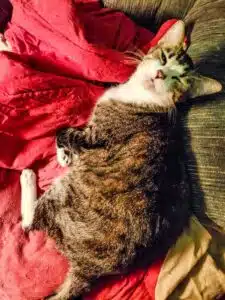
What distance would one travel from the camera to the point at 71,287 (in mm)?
1132

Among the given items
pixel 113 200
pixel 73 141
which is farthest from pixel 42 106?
pixel 113 200

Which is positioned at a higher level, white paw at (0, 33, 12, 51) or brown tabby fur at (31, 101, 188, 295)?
white paw at (0, 33, 12, 51)

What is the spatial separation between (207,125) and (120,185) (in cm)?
33

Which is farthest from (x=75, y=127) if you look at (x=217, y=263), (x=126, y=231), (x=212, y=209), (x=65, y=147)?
(x=217, y=263)

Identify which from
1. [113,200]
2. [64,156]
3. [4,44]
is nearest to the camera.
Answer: [113,200]

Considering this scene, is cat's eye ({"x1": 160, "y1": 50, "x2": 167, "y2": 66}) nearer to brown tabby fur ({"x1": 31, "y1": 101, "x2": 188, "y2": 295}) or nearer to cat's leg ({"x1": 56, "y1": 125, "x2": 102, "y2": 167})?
brown tabby fur ({"x1": 31, "y1": 101, "x2": 188, "y2": 295})

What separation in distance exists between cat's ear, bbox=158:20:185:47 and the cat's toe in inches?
26.1

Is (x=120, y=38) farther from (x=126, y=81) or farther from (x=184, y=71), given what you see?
(x=184, y=71)

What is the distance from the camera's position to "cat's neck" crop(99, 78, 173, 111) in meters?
1.31

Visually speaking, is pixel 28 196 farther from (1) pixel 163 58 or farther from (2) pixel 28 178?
(1) pixel 163 58

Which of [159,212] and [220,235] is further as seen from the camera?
[220,235]

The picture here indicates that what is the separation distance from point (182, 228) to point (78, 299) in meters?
0.44

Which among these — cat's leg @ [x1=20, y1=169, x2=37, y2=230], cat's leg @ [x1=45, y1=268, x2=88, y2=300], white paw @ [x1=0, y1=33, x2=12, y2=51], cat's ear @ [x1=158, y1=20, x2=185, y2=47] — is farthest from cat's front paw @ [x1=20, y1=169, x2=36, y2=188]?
cat's ear @ [x1=158, y1=20, x2=185, y2=47]

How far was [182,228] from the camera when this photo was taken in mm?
1188
